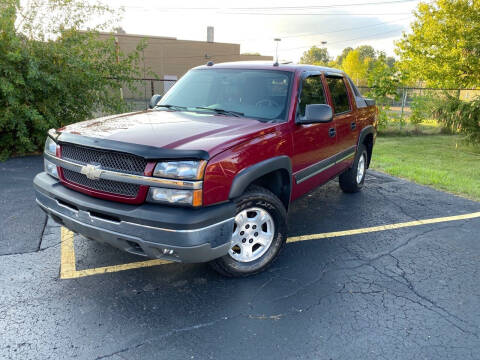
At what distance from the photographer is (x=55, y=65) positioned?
25.8ft

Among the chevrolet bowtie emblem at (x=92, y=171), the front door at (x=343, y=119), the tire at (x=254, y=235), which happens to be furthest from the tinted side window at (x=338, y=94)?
the chevrolet bowtie emblem at (x=92, y=171)

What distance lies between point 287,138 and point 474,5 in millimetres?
17021

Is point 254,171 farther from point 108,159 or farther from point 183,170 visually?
point 108,159

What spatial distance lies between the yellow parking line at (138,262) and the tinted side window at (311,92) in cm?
155

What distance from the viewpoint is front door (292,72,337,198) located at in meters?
3.85

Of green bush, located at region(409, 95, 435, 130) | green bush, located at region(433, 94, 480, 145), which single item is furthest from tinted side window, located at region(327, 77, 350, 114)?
green bush, located at region(409, 95, 435, 130)

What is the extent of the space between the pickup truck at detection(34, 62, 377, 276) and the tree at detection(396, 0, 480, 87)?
13.1 metres

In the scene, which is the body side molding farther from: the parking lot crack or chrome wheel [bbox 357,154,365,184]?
the parking lot crack

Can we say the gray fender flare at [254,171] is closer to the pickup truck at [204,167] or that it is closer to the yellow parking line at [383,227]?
the pickup truck at [204,167]

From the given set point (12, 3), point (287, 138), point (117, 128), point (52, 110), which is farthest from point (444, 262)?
point (12, 3)

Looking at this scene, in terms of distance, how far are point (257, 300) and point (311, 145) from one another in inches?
71.4

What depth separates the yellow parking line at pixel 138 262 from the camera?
346 cm

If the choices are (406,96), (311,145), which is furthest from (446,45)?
(311,145)

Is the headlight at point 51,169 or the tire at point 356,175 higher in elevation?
the headlight at point 51,169
